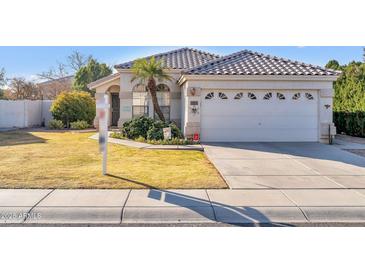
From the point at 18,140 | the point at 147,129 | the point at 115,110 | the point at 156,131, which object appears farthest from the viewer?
the point at 115,110

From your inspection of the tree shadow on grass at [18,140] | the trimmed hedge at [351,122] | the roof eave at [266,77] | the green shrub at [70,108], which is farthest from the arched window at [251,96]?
the green shrub at [70,108]

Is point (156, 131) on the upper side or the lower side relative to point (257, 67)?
lower

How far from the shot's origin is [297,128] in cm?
1330

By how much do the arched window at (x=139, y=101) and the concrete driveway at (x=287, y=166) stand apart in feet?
20.7

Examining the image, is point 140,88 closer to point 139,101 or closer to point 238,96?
point 139,101

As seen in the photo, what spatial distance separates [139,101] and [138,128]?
386cm

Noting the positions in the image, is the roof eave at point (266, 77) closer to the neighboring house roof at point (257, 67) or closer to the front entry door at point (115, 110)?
the neighboring house roof at point (257, 67)

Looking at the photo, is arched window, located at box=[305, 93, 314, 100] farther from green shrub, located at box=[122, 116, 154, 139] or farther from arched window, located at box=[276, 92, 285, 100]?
green shrub, located at box=[122, 116, 154, 139]

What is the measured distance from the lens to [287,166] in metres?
8.34

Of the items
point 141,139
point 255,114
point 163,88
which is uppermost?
point 163,88

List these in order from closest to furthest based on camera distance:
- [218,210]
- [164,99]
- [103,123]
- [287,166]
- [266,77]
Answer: [218,210] < [103,123] < [287,166] < [266,77] < [164,99]

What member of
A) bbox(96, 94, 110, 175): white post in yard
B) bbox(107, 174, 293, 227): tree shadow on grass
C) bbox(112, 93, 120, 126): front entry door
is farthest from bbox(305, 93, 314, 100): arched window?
bbox(112, 93, 120, 126): front entry door

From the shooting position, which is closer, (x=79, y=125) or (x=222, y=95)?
(x=222, y=95)

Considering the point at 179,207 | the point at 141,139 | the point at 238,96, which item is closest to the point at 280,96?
the point at 238,96
